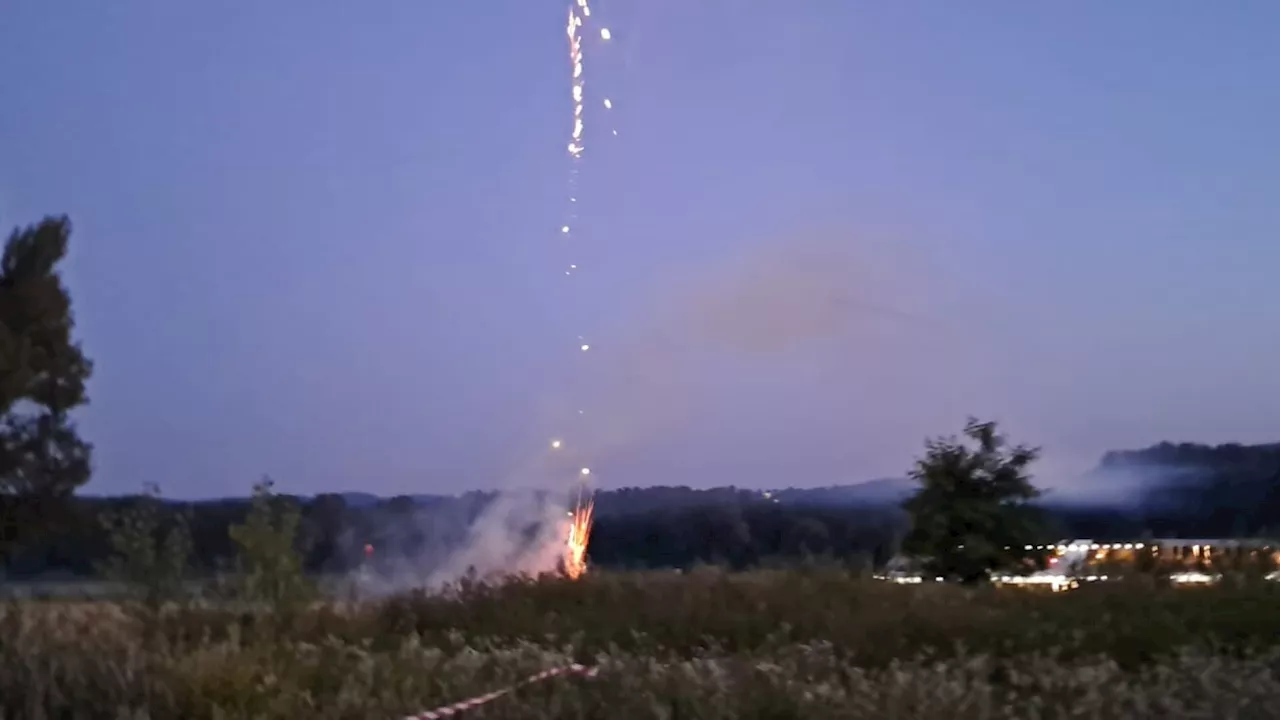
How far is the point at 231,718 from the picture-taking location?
7195 mm

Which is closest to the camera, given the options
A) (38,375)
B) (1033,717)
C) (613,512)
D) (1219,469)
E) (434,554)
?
(1033,717)

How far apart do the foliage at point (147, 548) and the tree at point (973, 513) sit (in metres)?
11.8

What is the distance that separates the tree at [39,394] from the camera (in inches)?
1226

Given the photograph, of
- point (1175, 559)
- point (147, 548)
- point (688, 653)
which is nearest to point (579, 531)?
point (147, 548)

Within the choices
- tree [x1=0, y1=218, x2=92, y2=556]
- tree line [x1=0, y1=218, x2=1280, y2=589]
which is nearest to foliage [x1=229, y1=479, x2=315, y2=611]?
tree line [x1=0, y1=218, x2=1280, y2=589]

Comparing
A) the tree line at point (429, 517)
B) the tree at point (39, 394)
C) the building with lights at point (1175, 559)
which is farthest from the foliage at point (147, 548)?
the building with lights at point (1175, 559)

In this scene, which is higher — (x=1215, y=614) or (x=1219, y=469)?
(x=1219, y=469)

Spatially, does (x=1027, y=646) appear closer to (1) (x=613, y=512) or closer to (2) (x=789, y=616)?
(2) (x=789, y=616)

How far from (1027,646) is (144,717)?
24.2 feet

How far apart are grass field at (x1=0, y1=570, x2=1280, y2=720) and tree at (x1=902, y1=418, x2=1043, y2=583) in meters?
8.62

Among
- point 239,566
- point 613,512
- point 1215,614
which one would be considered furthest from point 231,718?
point 613,512

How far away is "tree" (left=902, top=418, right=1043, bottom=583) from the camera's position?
24484 mm

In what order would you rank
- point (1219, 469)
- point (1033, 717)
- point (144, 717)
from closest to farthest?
1. point (144, 717)
2. point (1033, 717)
3. point (1219, 469)

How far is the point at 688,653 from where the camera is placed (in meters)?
11.8
